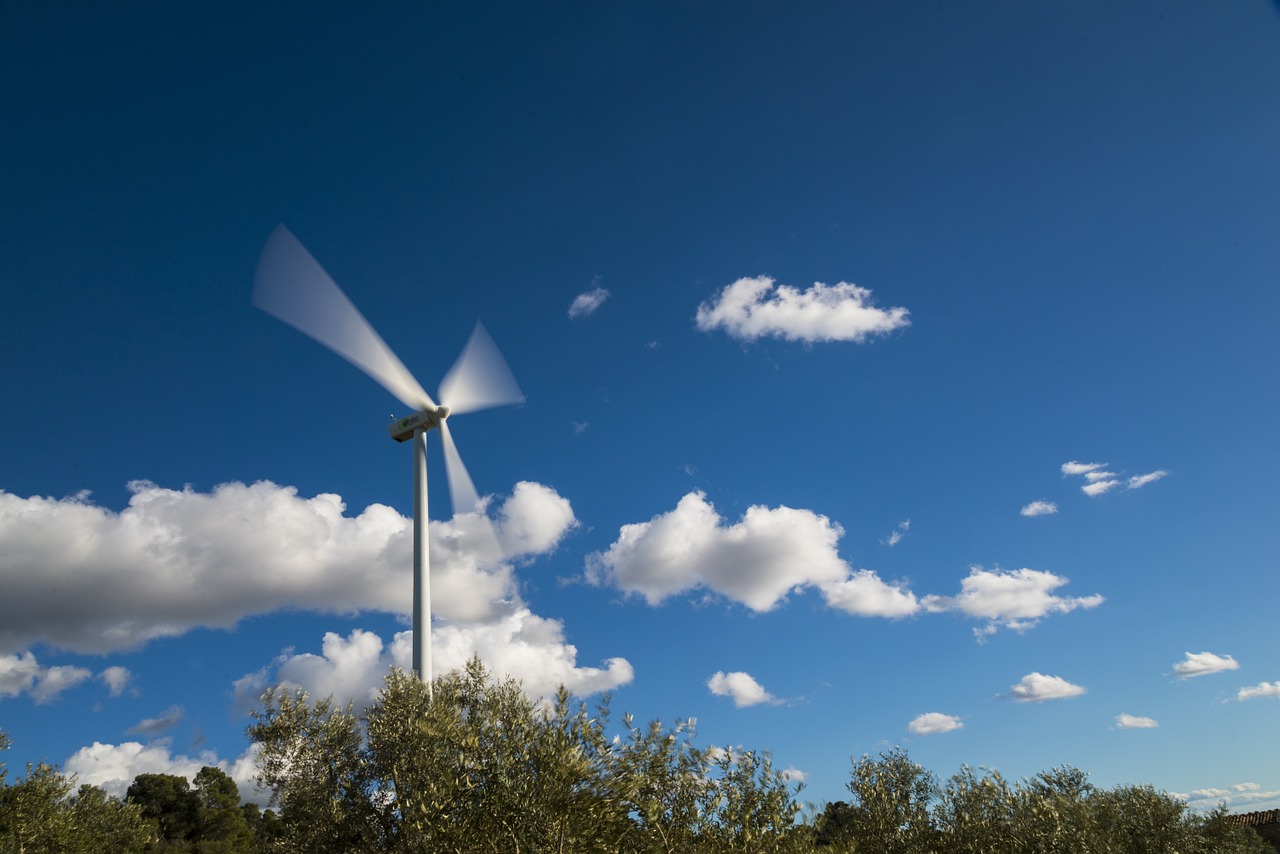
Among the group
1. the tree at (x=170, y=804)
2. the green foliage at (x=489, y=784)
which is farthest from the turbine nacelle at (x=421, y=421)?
the tree at (x=170, y=804)

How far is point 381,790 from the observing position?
84.9 ft

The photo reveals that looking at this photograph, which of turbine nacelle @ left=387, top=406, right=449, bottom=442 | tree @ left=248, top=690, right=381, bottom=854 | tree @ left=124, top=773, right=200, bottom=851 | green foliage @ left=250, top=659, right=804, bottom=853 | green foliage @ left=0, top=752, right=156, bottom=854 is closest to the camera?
green foliage @ left=250, top=659, right=804, bottom=853

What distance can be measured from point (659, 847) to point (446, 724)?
26.4 feet

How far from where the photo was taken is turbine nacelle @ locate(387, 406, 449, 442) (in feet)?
130

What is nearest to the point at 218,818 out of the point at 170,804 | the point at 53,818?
the point at 170,804

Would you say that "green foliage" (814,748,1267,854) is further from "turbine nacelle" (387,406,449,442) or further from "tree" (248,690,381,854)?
"turbine nacelle" (387,406,449,442)

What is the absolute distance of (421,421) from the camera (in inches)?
1566

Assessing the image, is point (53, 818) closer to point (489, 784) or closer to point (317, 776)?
point (317, 776)

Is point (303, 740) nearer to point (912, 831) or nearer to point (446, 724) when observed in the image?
point (446, 724)

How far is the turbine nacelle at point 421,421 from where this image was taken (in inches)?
1560

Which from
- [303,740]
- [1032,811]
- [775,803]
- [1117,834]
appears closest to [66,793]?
[303,740]

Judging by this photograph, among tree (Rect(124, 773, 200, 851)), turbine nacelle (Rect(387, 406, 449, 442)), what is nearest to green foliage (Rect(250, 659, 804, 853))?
turbine nacelle (Rect(387, 406, 449, 442))

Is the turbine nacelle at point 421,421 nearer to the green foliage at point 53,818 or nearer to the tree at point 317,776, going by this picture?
the tree at point 317,776

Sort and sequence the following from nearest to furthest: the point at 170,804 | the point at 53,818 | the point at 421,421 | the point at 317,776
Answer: the point at 317,776, the point at 53,818, the point at 421,421, the point at 170,804
